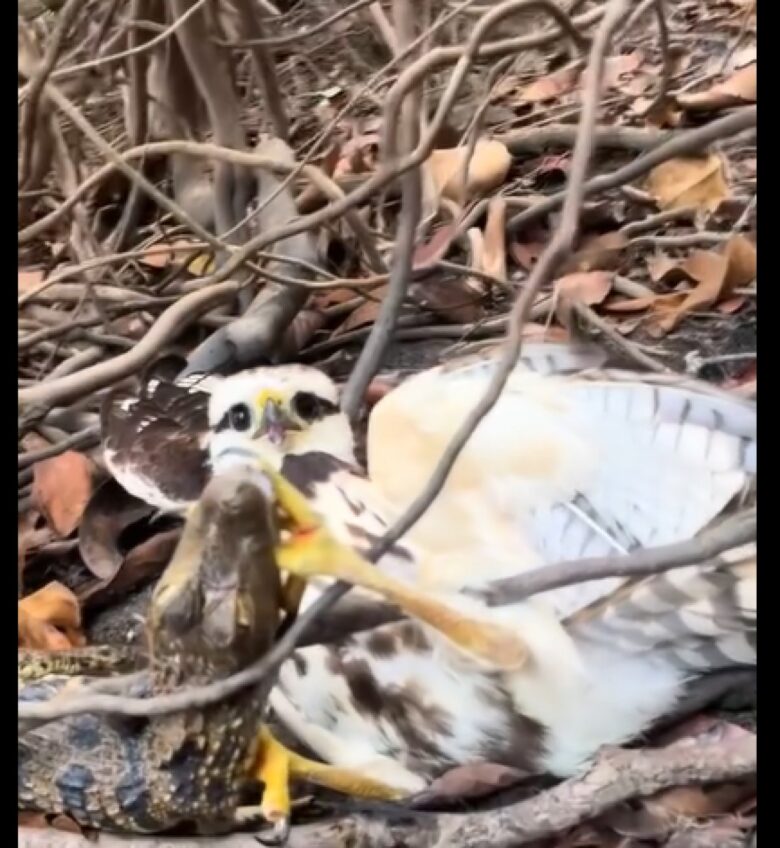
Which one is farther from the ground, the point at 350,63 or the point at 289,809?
the point at 350,63

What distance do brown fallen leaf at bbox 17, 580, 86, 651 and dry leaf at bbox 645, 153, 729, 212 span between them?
276 mm

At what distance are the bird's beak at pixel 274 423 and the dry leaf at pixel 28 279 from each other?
120mm

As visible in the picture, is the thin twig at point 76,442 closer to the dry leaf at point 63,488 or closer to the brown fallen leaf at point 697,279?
the dry leaf at point 63,488

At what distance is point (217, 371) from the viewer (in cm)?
45

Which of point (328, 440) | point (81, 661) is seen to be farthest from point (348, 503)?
point (81, 661)

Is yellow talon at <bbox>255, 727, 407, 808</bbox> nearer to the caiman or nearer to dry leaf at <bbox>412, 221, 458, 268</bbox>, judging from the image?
the caiman

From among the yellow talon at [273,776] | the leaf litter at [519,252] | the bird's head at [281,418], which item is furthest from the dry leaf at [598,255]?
the yellow talon at [273,776]

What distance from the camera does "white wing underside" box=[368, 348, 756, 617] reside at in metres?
0.40

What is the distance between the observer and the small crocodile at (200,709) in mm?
422

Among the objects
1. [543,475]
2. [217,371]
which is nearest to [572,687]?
[543,475]

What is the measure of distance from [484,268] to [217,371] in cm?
11

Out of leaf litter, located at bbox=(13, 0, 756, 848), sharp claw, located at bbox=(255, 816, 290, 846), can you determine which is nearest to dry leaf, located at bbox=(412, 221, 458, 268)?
leaf litter, located at bbox=(13, 0, 756, 848)

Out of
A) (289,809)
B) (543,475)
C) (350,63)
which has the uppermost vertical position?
(350,63)
